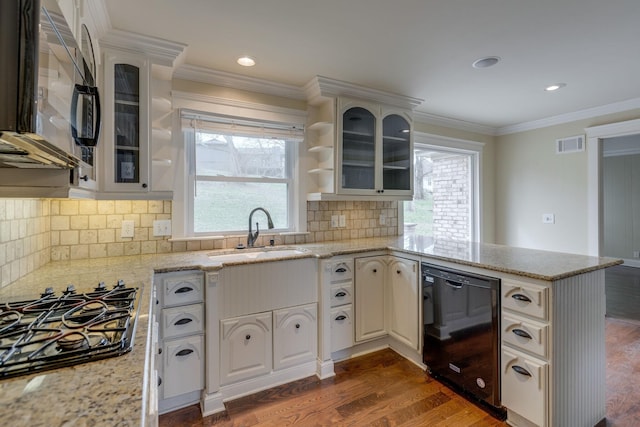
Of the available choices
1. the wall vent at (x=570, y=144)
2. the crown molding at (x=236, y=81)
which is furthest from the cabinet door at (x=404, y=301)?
the wall vent at (x=570, y=144)

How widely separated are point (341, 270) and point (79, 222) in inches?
75.0

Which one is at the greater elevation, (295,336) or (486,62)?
(486,62)

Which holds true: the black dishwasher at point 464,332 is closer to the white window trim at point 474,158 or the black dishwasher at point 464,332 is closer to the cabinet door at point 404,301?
the cabinet door at point 404,301

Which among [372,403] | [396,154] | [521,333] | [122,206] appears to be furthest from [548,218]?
[122,206]

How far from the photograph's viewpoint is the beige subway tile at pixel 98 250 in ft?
7.17

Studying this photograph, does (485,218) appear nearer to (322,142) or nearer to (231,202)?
(322,142)

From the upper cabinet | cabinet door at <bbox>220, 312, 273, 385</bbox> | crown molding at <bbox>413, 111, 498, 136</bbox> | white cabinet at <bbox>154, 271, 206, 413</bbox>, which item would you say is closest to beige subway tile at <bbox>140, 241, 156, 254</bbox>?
white cabinet at <bbox>154, 271, 206, 413</bbox>

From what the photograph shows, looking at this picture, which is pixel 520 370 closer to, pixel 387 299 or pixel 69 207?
pixel 387 299

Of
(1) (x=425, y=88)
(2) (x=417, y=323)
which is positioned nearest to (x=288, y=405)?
(2) (x=417, y=323)

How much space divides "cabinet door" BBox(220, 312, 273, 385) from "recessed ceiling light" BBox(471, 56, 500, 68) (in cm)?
245

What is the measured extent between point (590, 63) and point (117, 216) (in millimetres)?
3744

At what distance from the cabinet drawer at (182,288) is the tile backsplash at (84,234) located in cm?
58

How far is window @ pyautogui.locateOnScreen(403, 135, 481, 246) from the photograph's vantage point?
13.8 feet

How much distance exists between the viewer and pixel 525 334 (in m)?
1.75
